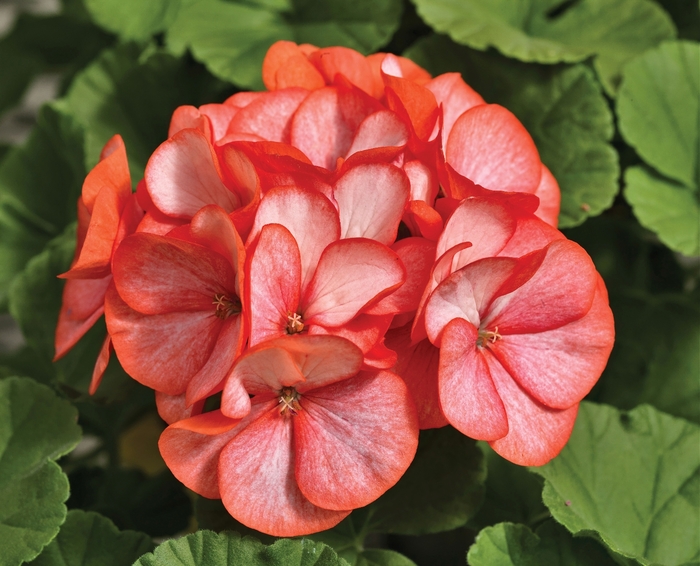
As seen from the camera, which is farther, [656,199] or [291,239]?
[656,199]

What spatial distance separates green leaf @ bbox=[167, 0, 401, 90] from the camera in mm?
910

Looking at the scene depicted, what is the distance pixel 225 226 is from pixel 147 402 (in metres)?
0.55

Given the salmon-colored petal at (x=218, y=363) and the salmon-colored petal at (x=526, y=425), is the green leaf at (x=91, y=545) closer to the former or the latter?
the salmon-colored petal at (x=218, y=363)

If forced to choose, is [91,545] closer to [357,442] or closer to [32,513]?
[32,513]

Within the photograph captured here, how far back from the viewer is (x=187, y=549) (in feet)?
1.80

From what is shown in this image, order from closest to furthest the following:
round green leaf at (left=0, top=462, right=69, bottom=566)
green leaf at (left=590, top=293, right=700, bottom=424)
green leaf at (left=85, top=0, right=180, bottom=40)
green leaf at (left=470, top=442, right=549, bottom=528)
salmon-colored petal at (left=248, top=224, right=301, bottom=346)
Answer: salmon-colored petal at (left=248, top=224, right=301, bottom=346)
round green leaf at (left=0, top=462, right=69, bottom=566)
green leaf at (left=470, top=442, right=549, bottom=528)
green leaf at (left=590, top=293, right=700, bottom=424)
green leaf at (left=85, top=0, right=180, bottom=40)

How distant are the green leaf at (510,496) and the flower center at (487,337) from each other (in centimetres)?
23

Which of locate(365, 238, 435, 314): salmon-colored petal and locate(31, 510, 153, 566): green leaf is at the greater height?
locate(365, 238, 435, 314): salmon-colored petal

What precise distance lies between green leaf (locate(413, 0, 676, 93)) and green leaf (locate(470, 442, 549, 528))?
511mm

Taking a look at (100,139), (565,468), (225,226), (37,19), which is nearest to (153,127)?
(100,139)

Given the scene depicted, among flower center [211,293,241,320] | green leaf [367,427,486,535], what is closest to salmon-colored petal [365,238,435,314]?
flower center [211,293,241,320]

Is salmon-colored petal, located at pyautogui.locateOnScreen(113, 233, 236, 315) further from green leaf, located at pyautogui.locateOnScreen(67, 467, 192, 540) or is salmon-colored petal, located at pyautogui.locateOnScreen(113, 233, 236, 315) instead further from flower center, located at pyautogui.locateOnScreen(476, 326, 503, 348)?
green leaf, located at pyautogui.locateOnScreen(67, 467, 192, 540)

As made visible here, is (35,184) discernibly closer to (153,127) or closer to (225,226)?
(153,127)

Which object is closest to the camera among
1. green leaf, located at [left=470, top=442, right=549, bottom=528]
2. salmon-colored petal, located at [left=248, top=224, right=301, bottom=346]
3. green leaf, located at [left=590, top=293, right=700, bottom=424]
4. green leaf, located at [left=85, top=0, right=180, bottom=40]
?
salmon-colored petal, located at [left=248, top=224, right=301, bottom=346]
